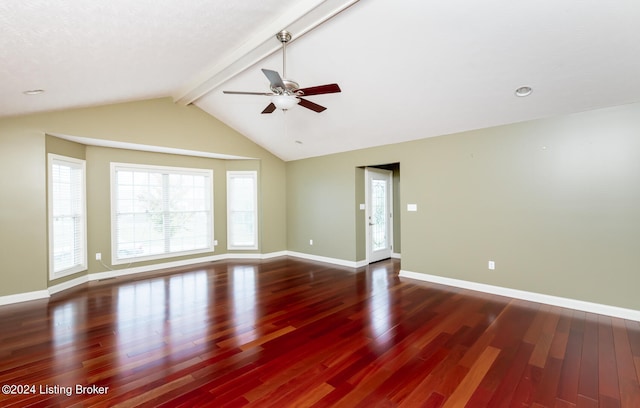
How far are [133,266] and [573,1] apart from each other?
7312 millimetres

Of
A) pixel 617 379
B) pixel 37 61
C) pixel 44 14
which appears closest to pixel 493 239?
pixel 617 379

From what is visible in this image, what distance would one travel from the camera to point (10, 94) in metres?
3.20

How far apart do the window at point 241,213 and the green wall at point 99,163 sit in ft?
0.64

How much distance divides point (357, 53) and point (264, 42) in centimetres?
109

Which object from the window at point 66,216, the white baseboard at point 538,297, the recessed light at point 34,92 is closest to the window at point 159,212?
the window at point 66,216

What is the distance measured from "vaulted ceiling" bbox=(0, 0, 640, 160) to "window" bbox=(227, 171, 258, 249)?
2792 millimetres

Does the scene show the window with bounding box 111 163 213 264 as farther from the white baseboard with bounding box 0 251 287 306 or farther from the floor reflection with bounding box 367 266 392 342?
the floor reflection with bounding box 367 266 392 342

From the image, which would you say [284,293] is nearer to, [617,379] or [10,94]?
[617,379]

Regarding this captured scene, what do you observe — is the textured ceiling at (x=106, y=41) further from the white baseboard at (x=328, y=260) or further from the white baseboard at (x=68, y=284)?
the white baseboard at (x=328, y=260)

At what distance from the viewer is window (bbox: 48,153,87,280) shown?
4496 millimetres

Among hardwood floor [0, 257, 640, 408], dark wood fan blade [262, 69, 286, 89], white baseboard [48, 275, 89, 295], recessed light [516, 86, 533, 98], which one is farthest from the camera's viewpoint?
white baseboard [48, 275, 89, 295]

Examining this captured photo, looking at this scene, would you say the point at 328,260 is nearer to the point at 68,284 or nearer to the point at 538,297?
the point at 538,297

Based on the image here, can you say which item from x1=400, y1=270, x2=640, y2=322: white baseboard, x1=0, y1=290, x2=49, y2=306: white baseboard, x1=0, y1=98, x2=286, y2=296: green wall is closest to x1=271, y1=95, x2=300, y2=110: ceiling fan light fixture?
x1=0, y1=98, x2=286, y2=296: green wall

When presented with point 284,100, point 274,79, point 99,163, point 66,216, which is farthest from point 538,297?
point 99,163
